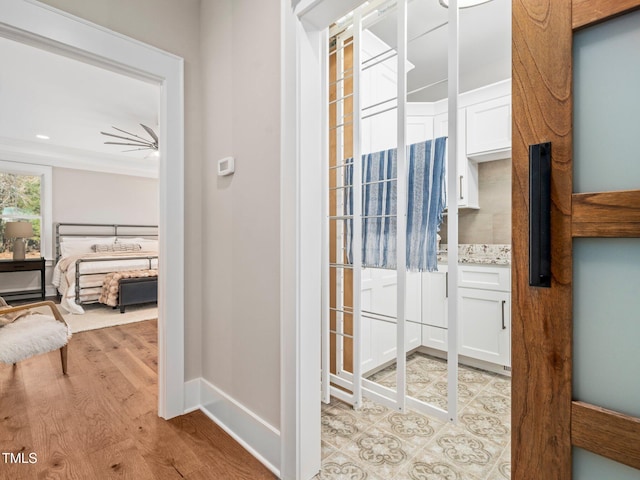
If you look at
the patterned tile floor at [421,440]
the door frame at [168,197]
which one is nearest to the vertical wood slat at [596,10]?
the patterned tile floor at [421,440]

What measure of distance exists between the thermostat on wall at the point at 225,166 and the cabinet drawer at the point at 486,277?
2.01 metres

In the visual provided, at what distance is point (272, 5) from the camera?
59.1 inches

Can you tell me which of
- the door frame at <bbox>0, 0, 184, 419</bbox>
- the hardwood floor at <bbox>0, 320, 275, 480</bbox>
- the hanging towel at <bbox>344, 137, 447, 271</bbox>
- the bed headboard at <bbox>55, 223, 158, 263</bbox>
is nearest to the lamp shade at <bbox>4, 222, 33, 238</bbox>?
the bed headboard at <bbox>55, 223, 158, 263</bbox>

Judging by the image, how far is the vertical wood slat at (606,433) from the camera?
2.05 ft

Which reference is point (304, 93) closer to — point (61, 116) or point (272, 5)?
point (272, 5)

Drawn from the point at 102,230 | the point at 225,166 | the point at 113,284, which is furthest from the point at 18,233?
the point at 225,166

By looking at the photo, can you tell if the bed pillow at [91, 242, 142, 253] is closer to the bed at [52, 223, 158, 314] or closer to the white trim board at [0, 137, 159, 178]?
the bed at [52, 223, 158, 314]

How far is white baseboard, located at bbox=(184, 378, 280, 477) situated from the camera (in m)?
1.48

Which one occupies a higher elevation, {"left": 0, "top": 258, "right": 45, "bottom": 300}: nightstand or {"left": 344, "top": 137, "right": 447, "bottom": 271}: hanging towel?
{"left": 344, "top": 137, "right": 447, "bottom": 271}: hanging towel

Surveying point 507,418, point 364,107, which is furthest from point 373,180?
point 507,418

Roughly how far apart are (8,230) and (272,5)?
6041 mm

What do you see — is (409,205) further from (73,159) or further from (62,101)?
(73,159)

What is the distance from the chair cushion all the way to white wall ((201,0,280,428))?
1.17 meters

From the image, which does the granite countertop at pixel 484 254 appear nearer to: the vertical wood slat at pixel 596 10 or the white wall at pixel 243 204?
the white wall at pixel 243 204
